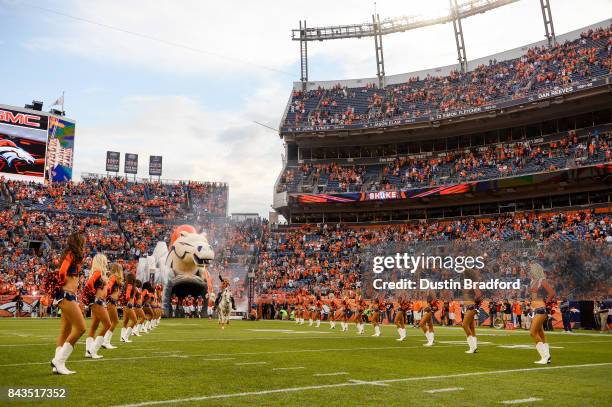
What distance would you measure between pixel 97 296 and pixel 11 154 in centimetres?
4112

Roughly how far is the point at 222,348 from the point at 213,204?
4866cm

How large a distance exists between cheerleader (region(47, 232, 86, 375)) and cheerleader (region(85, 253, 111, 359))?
1.79 metres

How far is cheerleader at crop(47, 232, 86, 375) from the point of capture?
821 cm

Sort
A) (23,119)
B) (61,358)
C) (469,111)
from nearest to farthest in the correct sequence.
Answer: (61,358), (469,111), (23,119)

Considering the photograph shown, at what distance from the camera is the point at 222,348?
545 inches

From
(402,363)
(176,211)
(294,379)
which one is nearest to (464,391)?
(294,379)

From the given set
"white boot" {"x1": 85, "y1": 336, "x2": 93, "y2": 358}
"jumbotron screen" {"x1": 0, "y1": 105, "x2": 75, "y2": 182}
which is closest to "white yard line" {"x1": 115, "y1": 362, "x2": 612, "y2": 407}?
"white boot" {"x1": 85, "y1": 336, "x2": 93, "y2": 358}

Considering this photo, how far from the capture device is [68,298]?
8.34 m

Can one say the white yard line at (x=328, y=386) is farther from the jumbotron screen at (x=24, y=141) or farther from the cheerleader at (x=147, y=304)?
the jumbotron screen at (x=24, y=141)

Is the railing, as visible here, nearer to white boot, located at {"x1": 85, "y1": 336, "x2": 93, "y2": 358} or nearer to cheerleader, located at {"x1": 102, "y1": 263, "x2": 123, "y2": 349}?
cheerleader, located at {"x1": 102, "y1": 263, "x2": 123, "y2": 349}

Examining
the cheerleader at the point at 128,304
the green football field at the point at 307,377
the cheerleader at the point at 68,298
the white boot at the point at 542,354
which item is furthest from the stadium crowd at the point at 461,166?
the cheerleader at the point at 68,298

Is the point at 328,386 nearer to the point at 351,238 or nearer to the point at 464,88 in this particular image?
the point at 351,238

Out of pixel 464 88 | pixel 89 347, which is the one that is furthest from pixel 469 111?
pixel 89 347

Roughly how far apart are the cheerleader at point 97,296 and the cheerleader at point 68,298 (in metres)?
1.79
